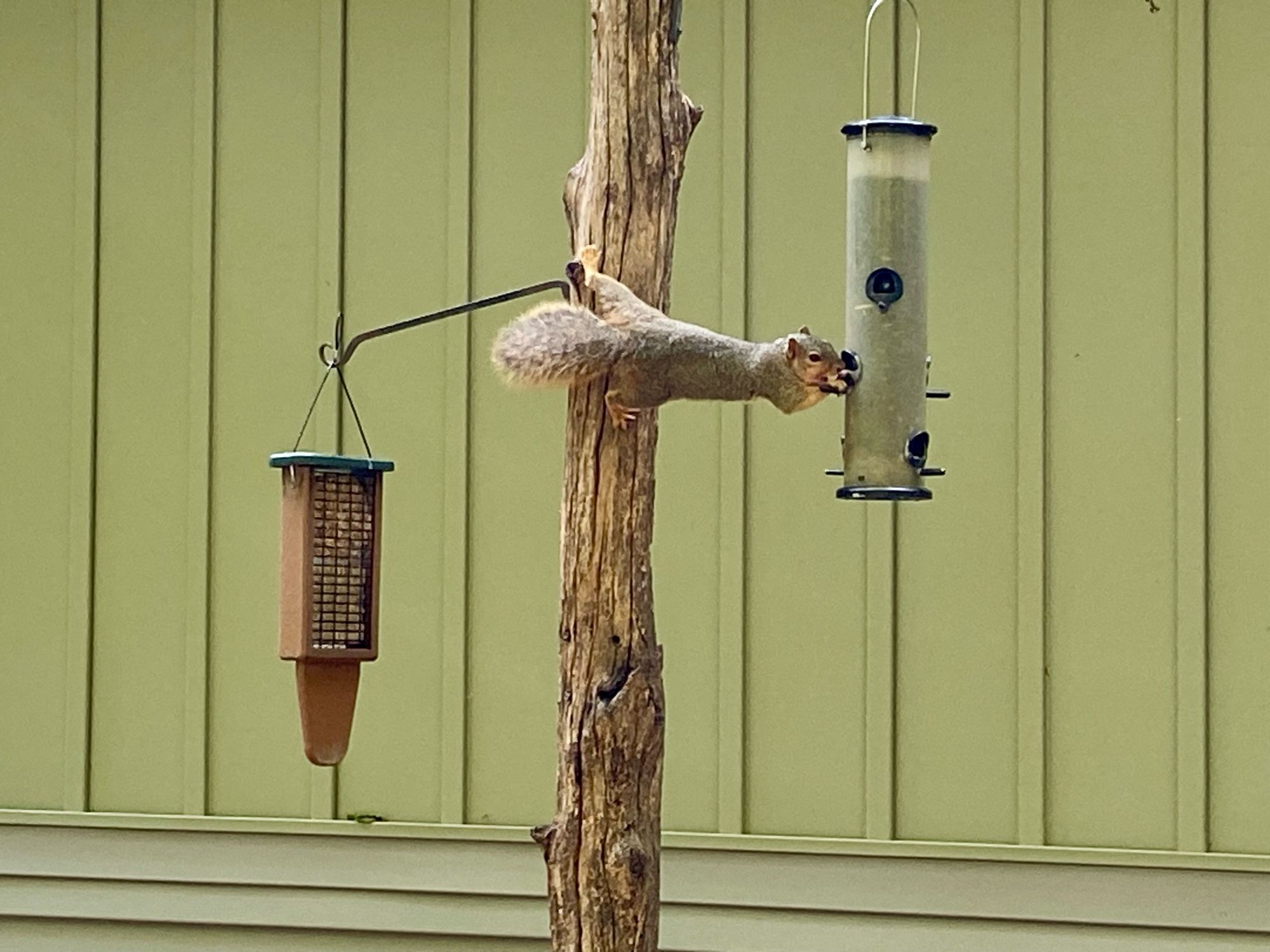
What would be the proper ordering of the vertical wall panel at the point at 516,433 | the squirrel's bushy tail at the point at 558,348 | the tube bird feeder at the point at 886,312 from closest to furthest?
the squirrel's bushy tail at the point at 558,348 < the tube bird feeder at the point at 886,312 < the vertical wall panel at the point at 516,433

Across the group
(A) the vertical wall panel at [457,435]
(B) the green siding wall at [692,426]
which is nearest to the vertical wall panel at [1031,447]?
(B) the green siding wall at [692,426]

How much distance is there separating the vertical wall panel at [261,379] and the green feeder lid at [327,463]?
164 centimetres

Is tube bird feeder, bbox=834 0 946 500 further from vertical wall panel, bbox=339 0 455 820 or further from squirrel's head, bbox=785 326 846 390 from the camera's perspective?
vertical wall panel, bbox=339 0 455 820

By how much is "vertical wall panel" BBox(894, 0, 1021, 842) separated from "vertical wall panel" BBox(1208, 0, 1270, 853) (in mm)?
450

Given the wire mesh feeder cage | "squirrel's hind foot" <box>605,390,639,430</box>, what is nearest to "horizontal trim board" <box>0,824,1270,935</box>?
the wire mesh feeder cage

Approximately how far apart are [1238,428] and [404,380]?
1951mm

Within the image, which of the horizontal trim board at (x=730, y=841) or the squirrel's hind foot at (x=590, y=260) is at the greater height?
the squirrel's hind foot at (x=590, y=260)

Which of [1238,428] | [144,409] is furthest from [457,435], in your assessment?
[1238,428]

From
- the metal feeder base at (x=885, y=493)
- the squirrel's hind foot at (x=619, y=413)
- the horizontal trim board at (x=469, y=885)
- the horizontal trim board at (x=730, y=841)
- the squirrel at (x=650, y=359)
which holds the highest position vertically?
the squirrel at (x=650, y=359)

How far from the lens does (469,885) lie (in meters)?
4.61

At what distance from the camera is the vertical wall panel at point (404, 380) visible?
15.3 feet

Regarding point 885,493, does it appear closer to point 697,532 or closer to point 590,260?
point 590,260

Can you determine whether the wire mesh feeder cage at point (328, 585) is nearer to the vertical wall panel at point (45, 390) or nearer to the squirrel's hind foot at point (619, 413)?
the squirrel's hind foot at point (619, 413)

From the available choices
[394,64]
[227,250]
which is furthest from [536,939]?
[394,64]
